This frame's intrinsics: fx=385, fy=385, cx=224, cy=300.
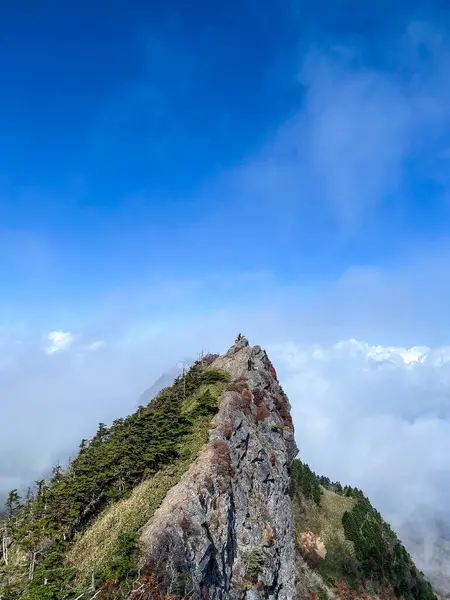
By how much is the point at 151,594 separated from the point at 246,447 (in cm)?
2482

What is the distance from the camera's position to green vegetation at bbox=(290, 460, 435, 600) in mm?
88062

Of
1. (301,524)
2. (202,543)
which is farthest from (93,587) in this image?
(301,524)

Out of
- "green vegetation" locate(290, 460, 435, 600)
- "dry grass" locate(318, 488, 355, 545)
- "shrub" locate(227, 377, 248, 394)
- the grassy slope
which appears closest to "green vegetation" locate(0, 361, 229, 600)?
the grassy slope

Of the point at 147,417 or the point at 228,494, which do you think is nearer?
the point at 228,494

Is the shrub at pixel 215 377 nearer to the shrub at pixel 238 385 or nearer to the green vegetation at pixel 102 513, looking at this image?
the shrub at pixel 238 385

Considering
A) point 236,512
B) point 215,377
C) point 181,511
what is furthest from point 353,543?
point 181,511

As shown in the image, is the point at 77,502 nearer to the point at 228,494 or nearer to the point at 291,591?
the point at 228,494

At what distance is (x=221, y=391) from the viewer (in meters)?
56.6

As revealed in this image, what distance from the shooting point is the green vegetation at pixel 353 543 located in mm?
88062

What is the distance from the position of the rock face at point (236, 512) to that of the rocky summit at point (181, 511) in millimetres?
128

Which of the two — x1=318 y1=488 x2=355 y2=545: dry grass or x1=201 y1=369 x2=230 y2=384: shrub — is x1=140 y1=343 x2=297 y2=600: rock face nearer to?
x1=201 y1=369 x2=230 y2=384: shrub

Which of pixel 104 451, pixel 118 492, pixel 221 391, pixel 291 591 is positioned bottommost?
pixel 291 591

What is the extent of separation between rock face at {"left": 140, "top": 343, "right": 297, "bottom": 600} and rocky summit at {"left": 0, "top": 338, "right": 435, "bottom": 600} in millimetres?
128

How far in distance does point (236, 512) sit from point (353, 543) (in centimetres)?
7016
